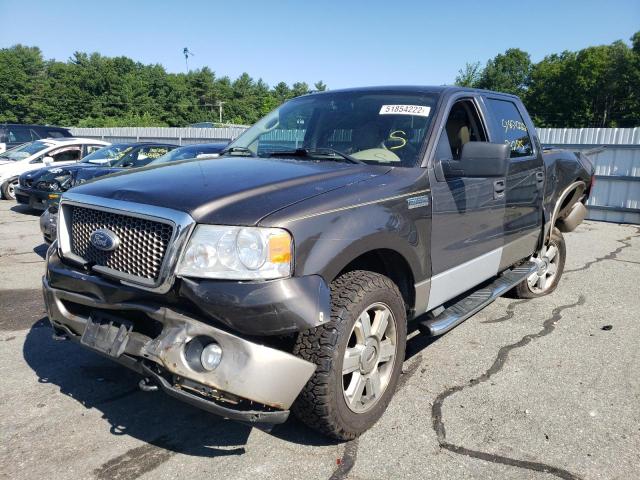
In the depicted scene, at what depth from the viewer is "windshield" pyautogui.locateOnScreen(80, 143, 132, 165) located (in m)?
11.2

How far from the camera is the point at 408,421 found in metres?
3.03

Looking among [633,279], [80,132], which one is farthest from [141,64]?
[633,279]

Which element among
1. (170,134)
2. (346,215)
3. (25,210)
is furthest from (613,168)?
(170,134)

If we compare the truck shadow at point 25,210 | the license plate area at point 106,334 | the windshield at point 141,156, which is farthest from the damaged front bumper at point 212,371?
the truck shadow at point 25,210

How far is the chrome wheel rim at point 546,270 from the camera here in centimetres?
546

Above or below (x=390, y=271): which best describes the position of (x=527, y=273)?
below

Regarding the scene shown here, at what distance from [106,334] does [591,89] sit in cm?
6648

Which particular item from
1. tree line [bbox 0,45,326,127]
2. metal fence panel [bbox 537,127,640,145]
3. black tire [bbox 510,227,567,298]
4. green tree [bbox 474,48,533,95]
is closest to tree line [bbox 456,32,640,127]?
green tree [bbox 474,48,533,95]

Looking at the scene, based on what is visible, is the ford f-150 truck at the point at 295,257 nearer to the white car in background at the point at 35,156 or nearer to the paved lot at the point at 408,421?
the paved lot at the point at 408,421

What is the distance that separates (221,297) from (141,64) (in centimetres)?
7790

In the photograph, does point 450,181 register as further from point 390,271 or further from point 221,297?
point 221,297

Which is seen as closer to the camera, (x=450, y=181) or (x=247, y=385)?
(x=247, y=385)

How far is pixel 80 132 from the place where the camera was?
28.4 m

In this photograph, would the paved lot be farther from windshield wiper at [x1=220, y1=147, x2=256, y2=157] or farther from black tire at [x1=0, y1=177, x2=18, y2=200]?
black tire at [x1=0, y1=177, x2=18, y2=200]
